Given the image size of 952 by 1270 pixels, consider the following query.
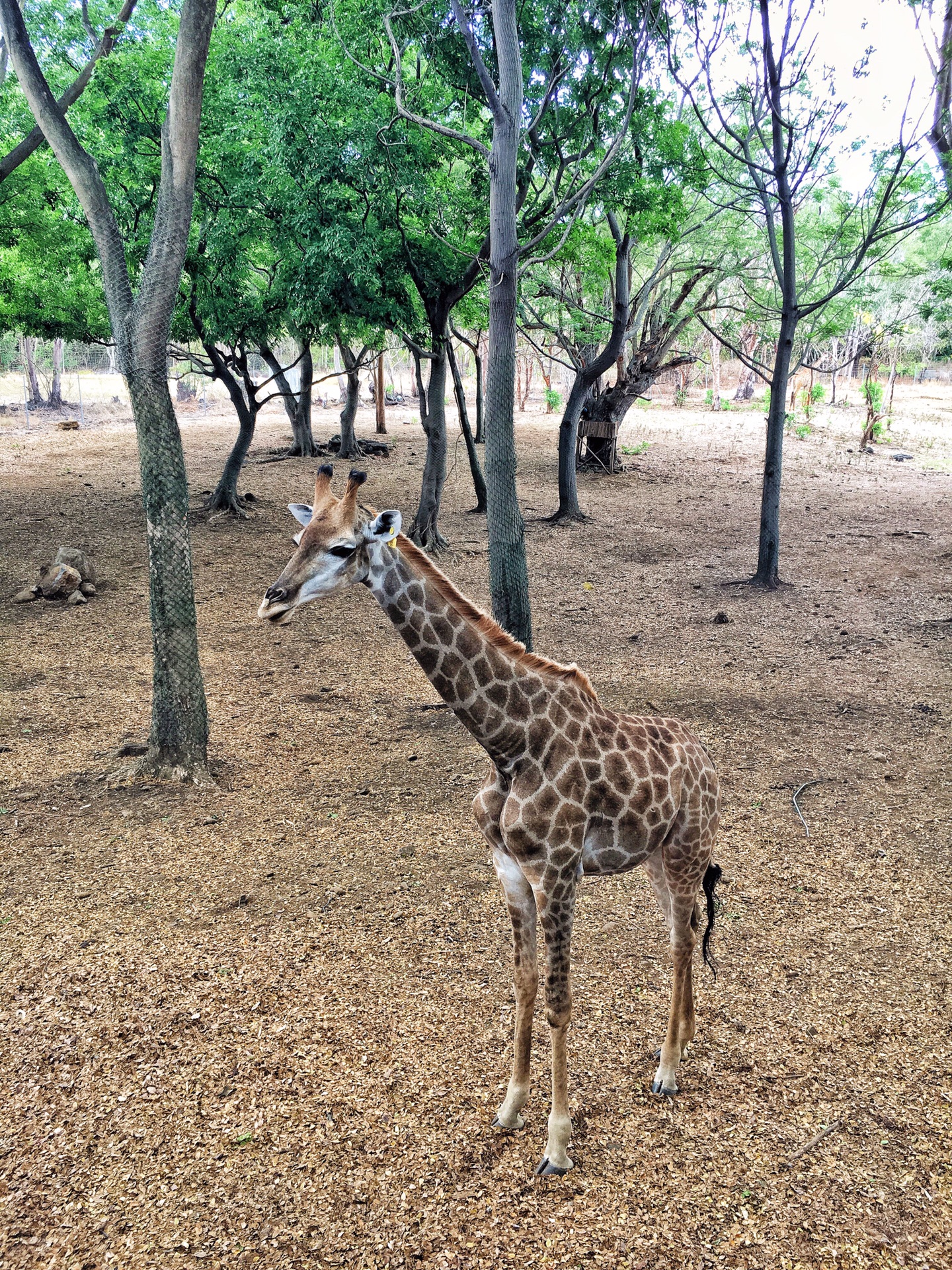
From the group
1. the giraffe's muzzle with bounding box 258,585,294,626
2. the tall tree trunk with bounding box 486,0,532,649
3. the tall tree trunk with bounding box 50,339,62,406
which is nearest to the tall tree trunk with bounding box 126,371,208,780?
the tall tree trunk with bounding box 486,0,532,649

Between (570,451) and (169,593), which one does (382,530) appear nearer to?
(169,593)

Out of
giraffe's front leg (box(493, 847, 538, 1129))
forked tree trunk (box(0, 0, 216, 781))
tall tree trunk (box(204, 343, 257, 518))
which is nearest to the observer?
giraffe's front leg (box(493, 847, 538, 1129))

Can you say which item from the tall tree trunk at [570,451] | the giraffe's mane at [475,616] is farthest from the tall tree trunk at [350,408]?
the giraffe's mane at [475,616]

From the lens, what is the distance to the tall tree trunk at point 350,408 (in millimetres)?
23547

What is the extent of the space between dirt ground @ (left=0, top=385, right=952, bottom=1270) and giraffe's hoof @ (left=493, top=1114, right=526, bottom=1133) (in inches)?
2.4

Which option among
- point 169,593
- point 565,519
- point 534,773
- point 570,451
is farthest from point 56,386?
point 534,773

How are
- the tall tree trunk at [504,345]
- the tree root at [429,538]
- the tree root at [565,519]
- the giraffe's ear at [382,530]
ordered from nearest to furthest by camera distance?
the giraffe's ear at [382,530] < the tall tree trunk at [504,345] < the tree root at [429,538] < the tree root at [565,519]

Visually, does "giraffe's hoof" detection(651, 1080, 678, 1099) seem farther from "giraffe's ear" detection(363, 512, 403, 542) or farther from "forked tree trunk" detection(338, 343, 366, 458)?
"forked tree trunk" detection(338, 343, 366, 458)

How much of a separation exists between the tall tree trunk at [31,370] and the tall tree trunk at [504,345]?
3422cm

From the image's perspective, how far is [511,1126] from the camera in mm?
4289

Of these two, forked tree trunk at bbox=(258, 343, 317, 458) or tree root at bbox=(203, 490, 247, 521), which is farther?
forked tree trunk at bbox=(258, 343, 317, 458)

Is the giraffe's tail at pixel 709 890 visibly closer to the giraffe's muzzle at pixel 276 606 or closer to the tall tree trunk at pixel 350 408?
the giraffe's muzzle at pixel 276 606

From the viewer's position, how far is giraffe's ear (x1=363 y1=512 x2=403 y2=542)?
3.79 meters

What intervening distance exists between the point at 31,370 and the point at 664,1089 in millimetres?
44029
